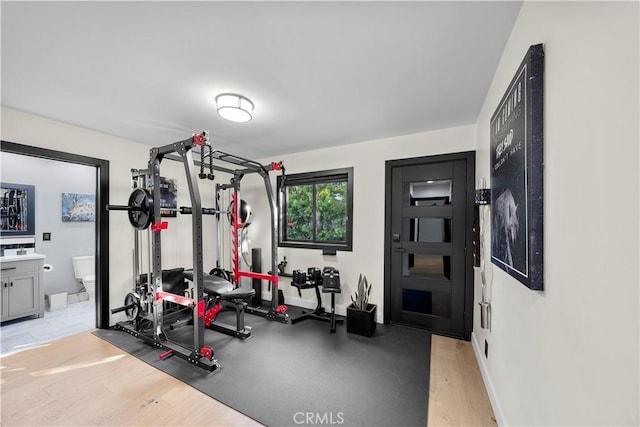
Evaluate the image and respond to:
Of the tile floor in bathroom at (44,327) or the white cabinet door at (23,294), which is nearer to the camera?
the tile floor in bathroom at (44,327)

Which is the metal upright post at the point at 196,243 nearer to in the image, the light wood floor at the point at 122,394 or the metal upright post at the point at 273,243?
the light wood floor at the point at 122,394

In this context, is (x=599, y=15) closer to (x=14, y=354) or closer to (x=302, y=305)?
(x=302, y=305)

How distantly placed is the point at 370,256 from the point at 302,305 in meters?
1.42

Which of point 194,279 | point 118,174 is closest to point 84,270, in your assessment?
point 118,174

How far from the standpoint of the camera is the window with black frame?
372cm

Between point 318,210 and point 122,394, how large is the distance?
2.98 metres

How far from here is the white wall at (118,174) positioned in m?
2.64

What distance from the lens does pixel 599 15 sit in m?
0.74

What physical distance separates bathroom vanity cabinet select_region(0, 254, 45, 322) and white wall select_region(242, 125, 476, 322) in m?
3.59

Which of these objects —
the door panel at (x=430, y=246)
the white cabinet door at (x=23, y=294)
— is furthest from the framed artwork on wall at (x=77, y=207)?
the door panel at (x=430, y=246)

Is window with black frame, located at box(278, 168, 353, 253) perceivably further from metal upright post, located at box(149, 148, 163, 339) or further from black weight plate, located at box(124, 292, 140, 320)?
black weight plate, located at box(124, 292, 140, 320)

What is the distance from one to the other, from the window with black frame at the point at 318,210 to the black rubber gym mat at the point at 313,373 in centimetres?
129

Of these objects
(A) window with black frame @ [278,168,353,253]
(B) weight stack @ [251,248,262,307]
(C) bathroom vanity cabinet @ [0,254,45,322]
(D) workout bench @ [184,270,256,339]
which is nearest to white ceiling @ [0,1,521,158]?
(A) window with black frame @ [278,168,353,253]

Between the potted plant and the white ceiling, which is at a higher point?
the white ceiling
